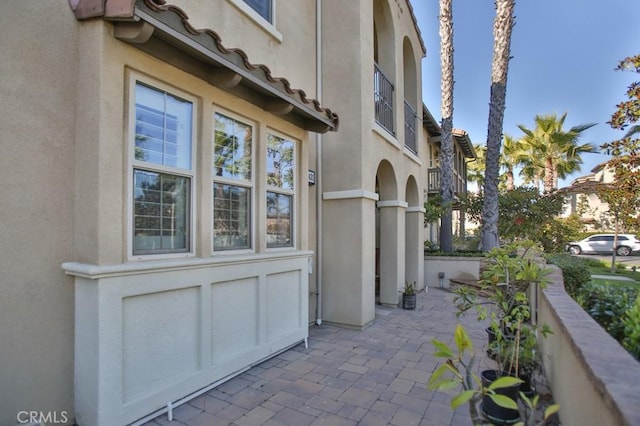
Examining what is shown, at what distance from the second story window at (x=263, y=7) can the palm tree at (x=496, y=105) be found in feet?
28.4

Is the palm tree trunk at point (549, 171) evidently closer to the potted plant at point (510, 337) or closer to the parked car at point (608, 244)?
the parked car at point (608, 244)

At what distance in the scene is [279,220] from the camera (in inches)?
218

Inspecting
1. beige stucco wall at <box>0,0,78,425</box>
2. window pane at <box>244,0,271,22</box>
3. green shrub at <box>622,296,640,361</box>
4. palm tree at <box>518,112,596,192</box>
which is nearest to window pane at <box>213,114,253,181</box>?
beige stucco wall at <box>0,0,78,425</box>

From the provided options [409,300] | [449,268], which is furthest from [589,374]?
[449,268]

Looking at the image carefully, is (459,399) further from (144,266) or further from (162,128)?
(162,128)

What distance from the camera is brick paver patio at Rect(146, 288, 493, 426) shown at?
355cm

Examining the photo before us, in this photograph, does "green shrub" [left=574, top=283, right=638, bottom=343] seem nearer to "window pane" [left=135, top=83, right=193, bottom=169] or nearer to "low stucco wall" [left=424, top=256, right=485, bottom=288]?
"window pane" [left=135, top=83, right=193, bottom=169]

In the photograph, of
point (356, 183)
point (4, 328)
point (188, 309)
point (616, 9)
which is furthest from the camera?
point (616, 9)

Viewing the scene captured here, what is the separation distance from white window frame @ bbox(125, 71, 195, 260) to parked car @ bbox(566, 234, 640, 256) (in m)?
29.0

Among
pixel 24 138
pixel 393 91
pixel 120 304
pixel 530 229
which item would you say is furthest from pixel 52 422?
pixel 530 229

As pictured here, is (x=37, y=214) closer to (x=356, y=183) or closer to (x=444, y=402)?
(x=444, y=402)

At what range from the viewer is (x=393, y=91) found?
889 centimetres

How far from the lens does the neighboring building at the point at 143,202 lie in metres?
2.93

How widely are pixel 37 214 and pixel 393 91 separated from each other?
Result: 791 cm
